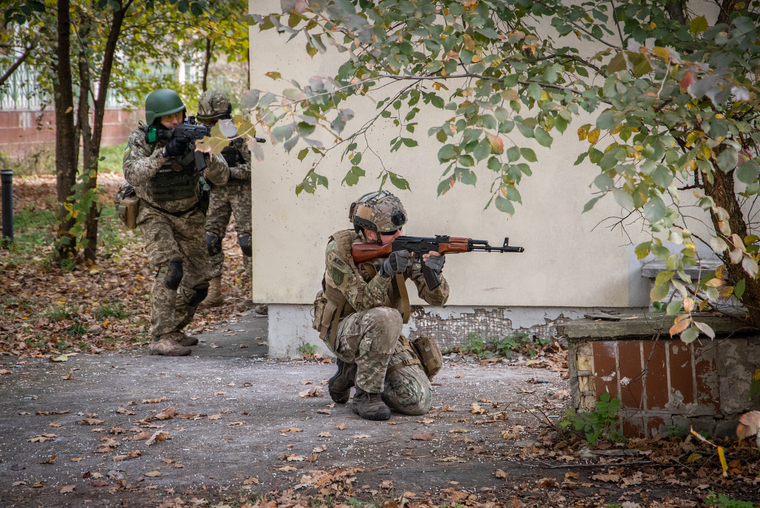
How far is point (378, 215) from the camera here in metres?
4.31

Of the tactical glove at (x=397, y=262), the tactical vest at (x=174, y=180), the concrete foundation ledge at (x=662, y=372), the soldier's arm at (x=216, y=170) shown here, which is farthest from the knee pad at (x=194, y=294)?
the concrete foundation ledge at (x=662, y=372)

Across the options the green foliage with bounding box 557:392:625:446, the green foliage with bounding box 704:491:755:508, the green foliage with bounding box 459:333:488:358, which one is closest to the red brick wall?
the green foliage with bounding box 459:333:488:358

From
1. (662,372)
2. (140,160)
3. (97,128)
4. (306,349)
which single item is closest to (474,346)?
(306,349)

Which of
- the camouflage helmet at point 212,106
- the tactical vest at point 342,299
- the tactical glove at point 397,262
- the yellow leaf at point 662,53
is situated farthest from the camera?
the camouflage helmet at point 212,106

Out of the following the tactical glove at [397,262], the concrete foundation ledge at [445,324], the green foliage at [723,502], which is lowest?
the green foliage at [723,502]

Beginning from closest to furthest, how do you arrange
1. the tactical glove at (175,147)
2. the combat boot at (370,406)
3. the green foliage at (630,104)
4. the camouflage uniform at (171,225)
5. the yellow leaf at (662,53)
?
the yellow leaf at (662,53) < the green foliage at (630,104) < the combat boot at (370,406) < the tactical glove at (175,147) < the camouflage uniform at (171,225)

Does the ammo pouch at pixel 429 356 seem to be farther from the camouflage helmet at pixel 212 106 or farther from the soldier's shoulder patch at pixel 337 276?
the camouflage helmet at pixel 212 106

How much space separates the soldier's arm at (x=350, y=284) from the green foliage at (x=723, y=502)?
6.82 ft

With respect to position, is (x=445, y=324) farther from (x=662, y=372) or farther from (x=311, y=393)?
(x=662, y=372)

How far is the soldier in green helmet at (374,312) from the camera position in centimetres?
426

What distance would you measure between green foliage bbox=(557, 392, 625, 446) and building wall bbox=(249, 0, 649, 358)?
2.35 meters

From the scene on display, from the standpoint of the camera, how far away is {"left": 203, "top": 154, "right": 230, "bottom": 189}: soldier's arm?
6.03 meters

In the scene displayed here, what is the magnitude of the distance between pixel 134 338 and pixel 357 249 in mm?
3499

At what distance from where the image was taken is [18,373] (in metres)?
5.52
